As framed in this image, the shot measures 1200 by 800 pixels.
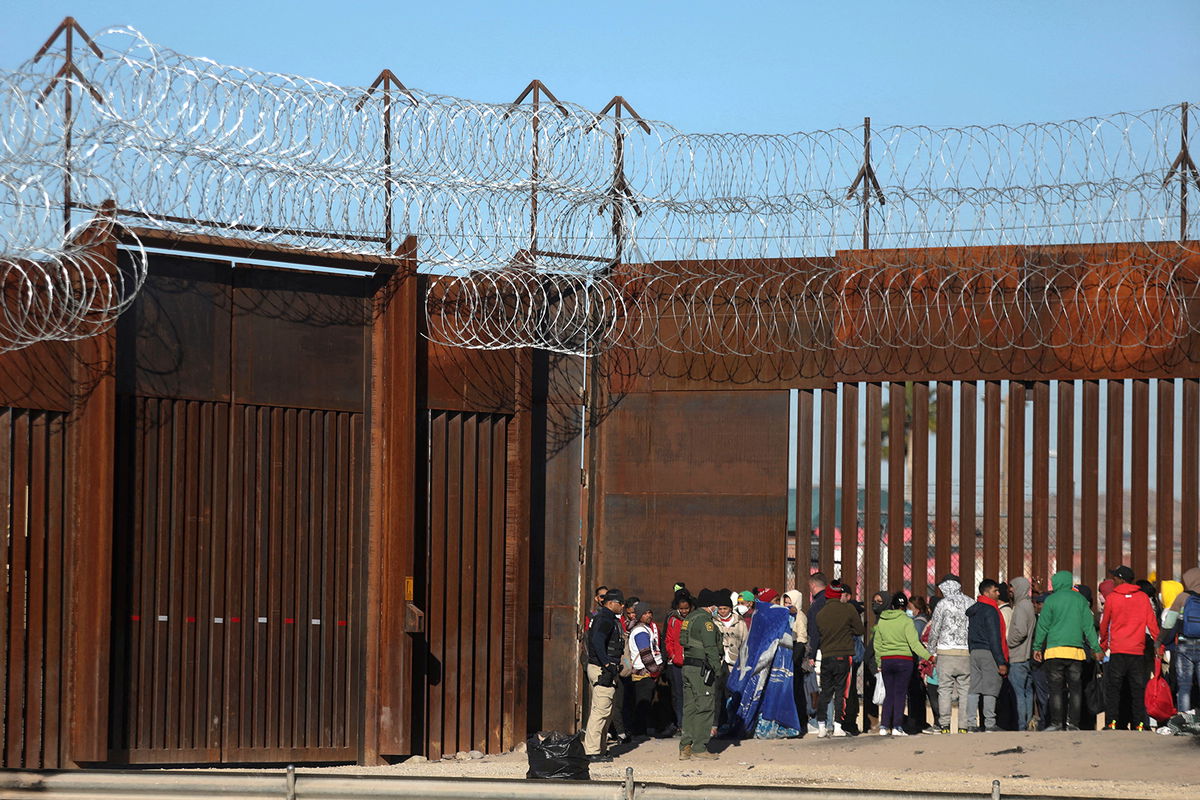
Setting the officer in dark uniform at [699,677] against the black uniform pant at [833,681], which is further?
the black uniform pant at [833,681]

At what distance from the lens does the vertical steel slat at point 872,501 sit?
46.5 feet

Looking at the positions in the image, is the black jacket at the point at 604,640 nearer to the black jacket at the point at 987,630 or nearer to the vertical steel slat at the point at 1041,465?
the black jacket at the point at 987,630

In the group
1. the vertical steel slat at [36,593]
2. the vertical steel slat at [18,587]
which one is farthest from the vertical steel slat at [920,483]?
the vertical steel slat at [18,587]

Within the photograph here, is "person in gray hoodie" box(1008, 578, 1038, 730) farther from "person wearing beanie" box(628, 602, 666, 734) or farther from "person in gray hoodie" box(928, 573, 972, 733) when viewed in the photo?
"person wearing beanie" box(628, 602, 666, 734)

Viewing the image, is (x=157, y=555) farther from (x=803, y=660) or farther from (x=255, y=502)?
(x=803, y=660)

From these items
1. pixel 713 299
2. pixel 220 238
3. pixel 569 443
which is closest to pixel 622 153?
pixel 713 299

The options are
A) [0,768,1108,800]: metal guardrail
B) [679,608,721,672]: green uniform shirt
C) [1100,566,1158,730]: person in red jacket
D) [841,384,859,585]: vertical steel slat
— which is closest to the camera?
[0,768,1108,800]: metal guardrail

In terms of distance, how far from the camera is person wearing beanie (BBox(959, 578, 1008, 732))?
521 inches

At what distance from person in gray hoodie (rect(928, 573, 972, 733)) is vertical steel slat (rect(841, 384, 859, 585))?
4.73ft

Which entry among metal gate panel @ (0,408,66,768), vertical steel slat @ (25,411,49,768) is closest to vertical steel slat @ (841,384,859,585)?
metal gate panel @ (0,408,66,768)

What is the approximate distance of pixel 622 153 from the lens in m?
15.0

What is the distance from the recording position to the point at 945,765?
11883mm

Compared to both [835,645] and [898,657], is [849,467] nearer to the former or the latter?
[835,645]

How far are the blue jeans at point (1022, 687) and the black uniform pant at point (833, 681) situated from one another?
4.43ft
